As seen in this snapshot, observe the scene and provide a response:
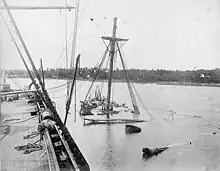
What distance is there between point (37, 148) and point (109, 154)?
1830 mm

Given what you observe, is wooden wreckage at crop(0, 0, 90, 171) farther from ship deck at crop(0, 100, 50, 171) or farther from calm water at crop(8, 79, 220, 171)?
calm water at crop(8, 79, 220, 171)

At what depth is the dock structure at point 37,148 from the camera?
4.15 ft

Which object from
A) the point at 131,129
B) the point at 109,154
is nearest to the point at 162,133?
the point at 131,129

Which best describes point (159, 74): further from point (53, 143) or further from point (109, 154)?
point (109, 154)

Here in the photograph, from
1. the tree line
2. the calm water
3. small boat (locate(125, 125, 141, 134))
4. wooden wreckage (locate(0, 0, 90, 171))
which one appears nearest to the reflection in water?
the calm water

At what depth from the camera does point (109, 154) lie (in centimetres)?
313

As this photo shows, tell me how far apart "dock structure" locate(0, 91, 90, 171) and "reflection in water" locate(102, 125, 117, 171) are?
125 cm

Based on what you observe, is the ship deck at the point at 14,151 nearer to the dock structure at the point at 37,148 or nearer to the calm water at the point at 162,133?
the dock structure at the point at 37,148

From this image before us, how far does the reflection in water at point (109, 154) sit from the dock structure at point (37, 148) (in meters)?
1.25

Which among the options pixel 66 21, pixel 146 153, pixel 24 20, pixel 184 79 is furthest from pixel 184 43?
pixel 146 153

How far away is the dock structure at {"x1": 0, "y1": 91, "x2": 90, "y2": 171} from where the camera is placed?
4.15 ft

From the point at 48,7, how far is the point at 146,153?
93.4 inches

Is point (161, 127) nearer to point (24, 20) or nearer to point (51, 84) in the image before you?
point (51, 84)

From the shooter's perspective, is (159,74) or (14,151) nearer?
(14,151)
